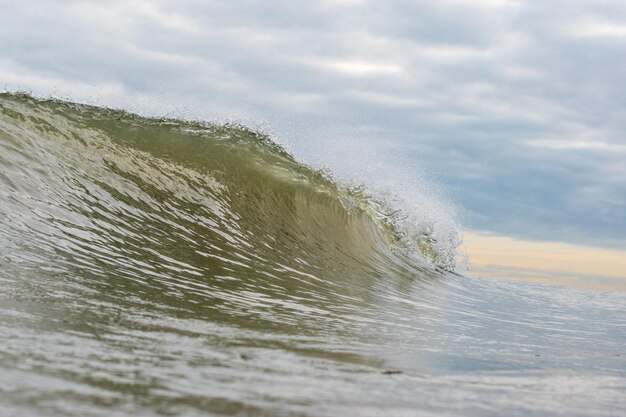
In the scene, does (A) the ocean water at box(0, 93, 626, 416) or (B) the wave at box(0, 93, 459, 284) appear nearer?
(A) the ocean water at box(0, 93, 626, 416)

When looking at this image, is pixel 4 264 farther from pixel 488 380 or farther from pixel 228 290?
pixel 488 380

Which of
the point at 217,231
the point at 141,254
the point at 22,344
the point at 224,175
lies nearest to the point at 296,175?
the point at 224,175

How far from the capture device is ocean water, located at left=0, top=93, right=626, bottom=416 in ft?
10.3

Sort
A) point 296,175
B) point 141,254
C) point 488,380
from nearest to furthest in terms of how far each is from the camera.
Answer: point 488,380 → point 141,254 → point 296,175

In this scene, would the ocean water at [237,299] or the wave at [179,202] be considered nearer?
the ocean water at [237,299]

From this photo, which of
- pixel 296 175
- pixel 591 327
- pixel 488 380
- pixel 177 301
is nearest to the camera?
pixel 488 380

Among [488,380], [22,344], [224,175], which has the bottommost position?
[22,344]

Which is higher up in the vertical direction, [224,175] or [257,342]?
[224,175]

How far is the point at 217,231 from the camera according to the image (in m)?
8.68

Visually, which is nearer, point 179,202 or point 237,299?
point 237,299

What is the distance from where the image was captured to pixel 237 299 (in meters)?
5.89

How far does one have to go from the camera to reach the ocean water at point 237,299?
3133 millimetres

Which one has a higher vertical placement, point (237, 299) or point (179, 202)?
point (179, 202)

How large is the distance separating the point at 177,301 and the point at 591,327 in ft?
17.3
